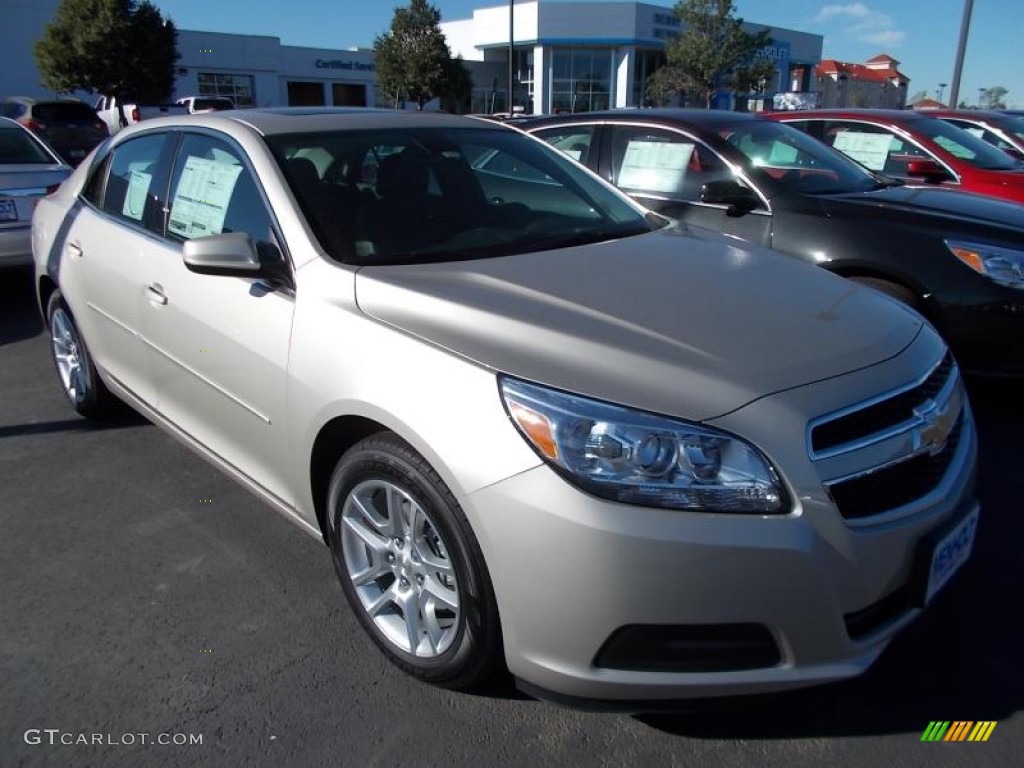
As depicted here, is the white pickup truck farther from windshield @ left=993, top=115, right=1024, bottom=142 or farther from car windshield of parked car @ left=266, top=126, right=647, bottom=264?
car windshield of parked car @ left=266, top=126, right=647, bottom=264

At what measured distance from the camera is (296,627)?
104 inches

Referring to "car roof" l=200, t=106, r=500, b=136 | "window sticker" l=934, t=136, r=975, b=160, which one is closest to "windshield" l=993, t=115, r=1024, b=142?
"window sticker" l=934, t=136, r=975, b=160

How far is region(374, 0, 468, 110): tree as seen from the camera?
38.0 meters

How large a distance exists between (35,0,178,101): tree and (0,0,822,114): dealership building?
15.1 m

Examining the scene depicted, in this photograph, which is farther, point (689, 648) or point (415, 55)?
point (415, 55)

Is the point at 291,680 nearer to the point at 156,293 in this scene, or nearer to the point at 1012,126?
the point at 156,293

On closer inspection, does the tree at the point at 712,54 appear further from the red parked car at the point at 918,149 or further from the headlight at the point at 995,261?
the headlight at the point at 995,261

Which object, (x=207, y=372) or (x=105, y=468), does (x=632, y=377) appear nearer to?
(x=207, y=372)

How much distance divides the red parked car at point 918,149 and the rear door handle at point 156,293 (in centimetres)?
589

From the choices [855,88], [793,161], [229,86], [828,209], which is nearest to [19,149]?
[793,161]

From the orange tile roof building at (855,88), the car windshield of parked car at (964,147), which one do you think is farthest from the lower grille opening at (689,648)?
the orange tile roof building at (855,88)

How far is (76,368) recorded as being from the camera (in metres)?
4.30

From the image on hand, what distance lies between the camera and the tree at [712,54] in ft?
125

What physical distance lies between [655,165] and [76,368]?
3736mm
